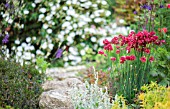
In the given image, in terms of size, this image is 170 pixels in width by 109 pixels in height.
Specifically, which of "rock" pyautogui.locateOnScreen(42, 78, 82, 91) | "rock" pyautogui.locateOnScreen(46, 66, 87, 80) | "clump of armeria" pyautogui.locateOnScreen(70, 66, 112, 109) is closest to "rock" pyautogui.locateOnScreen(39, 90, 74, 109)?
"clump of armeria" pyautogui.locateOnScreen(70, 66, 112, 109)

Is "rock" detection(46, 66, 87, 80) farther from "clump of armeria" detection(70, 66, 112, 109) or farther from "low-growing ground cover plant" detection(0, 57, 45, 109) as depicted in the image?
"clump of armeria" detection(70, 66, 112, 109)

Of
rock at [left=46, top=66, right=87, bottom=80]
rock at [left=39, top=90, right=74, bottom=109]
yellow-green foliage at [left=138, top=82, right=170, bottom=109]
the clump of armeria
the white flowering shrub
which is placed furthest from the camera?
the white flowering shrub

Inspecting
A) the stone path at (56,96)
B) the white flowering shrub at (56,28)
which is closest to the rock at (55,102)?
the stone path at (56,96)

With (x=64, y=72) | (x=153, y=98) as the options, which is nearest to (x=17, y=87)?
(x=153, y=98)

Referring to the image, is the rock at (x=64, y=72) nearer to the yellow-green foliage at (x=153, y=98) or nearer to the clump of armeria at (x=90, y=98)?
the clump of armeria at (x=90, y=98)

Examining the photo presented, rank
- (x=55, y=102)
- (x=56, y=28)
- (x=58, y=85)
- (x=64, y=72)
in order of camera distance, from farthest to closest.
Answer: (x=56, y=28), (x=64, y=72), (x=58, y=85), (x=55, y=102)

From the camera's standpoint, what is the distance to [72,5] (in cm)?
771

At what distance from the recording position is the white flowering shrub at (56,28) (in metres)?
7.50

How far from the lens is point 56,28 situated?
7.67 meters

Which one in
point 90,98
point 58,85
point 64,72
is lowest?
point 64,72

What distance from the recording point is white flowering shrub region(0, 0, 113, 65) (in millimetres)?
7496

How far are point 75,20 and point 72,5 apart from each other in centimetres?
31

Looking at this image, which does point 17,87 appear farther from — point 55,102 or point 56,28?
point 56,28

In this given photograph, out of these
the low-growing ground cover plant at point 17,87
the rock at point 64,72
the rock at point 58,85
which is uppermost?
the low-growing ground cover plant at point 17,87
